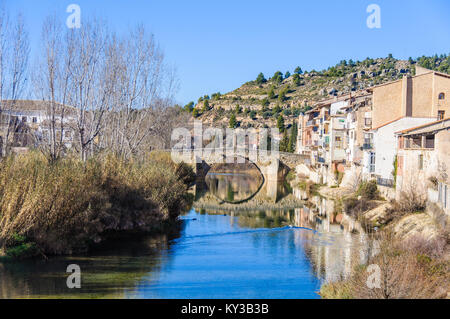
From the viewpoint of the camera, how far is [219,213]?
25484 mm

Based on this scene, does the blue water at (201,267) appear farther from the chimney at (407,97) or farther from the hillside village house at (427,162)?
the chimney at (407,97)

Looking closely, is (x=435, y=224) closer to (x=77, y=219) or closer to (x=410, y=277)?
(x=410, y=277)

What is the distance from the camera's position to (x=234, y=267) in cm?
1348

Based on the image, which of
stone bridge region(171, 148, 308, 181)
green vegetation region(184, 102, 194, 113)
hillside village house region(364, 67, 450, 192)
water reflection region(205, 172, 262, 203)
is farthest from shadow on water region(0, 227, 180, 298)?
green vegetation region(184, 102, 194, 113)

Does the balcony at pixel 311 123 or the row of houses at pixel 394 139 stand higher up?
the balcony at pixel 311 123

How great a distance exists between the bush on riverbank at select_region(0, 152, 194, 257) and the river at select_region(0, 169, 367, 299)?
0.67 meters

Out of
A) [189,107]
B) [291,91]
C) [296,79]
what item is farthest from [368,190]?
[189,107]

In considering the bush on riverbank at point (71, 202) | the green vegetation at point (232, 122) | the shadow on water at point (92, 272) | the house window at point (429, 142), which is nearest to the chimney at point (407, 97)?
the house window at point (429, 142)

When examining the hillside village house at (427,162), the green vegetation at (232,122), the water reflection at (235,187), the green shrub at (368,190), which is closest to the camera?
the hillside village house at (427,162)

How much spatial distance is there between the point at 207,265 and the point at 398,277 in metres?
5.99

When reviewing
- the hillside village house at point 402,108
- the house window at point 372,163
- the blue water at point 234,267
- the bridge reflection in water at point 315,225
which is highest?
the hillside village house at point 402,108

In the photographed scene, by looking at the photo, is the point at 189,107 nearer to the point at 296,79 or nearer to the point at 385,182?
the point at 296,79

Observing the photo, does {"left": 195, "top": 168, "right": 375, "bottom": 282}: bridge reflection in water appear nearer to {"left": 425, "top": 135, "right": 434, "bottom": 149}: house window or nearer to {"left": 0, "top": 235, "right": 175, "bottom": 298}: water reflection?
{"left": 0, "top": 235, "right": 175, "bottom": 298}: water reflection

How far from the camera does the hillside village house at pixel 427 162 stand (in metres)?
17.9
